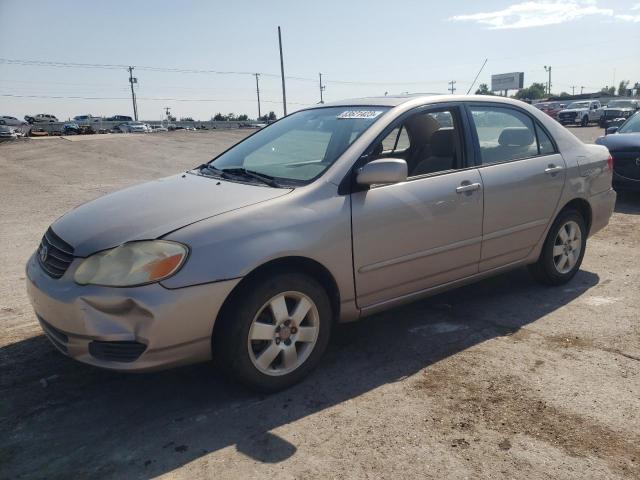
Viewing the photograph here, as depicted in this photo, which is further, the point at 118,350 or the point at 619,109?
the point at 619,109

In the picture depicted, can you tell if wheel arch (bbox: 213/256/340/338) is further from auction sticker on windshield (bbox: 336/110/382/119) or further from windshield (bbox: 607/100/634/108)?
windshield (bbox: 607/100/634/108)

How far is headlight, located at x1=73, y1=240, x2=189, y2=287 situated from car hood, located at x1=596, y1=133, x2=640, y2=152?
7.84 m

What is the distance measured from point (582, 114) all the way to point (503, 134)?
36732mm

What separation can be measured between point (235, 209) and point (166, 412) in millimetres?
1157

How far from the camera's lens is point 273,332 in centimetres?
306

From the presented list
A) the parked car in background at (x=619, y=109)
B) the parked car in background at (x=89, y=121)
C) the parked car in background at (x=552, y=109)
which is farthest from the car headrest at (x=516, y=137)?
the parked car in background at (x=89, y=121)

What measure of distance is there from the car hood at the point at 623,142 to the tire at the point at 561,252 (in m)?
4.24

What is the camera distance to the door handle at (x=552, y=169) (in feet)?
14.7

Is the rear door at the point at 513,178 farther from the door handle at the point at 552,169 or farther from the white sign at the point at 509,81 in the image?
the white sign at the point at 509,81

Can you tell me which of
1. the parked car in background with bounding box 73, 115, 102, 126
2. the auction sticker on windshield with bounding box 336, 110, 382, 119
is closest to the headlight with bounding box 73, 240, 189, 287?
the auction sticker on windshield with bounding box 336, 110, 382, 119

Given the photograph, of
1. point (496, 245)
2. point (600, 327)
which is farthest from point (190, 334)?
point (600, 327)

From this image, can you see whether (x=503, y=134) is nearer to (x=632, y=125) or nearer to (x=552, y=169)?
(x=552, y=169)

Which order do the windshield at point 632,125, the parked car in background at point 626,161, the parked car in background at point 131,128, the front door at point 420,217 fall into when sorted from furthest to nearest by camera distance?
the parked car in background at point 131,128
the windshield at point 632,125
the parked car in background at point 626,161
the front door at point 420,217

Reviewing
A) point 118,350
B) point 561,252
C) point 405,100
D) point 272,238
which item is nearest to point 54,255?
point 118,350
